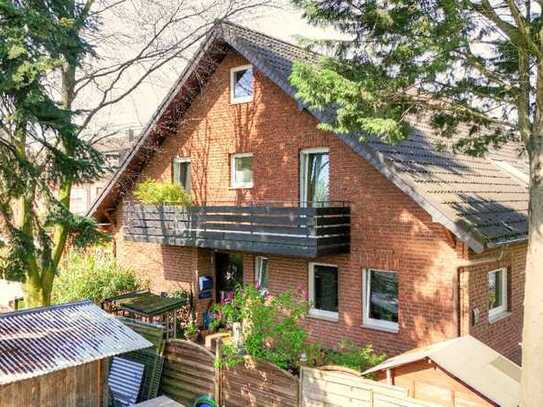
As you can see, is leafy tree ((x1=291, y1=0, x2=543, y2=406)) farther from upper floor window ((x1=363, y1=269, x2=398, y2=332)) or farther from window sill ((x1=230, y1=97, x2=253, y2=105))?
window sill ((x1=230, y1=97, x2=253, y2=105))

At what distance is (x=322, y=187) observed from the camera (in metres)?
13.6

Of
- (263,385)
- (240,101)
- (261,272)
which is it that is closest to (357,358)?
(263,385)

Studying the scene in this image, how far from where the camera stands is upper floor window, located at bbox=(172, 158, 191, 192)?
55.9 feet

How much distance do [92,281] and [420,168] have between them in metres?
11.0

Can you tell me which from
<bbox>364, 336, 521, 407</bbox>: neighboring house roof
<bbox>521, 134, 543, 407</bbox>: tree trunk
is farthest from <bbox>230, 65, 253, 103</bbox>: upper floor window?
<bbox>364, 336, 521, 407</bbox>: neighboring house roof

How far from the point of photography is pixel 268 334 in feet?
34.9

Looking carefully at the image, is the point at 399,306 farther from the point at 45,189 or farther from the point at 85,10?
the point at 85,10

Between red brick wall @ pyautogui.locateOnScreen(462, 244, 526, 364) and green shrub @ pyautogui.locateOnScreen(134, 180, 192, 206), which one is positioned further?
green shrub @ pyautogui.locateOnScreen(134, 180, 192, 206)

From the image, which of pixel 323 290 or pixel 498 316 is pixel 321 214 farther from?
pixel 498 316

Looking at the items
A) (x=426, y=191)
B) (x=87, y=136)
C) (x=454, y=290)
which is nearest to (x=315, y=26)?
(x=426, y=191)

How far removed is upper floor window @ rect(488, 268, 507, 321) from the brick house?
4 centimetres

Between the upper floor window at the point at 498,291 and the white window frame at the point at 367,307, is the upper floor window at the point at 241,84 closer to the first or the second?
the white window frame at the point at 367,307

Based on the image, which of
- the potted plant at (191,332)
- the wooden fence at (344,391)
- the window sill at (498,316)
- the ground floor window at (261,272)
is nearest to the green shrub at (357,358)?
the wooden fence at (344,391)

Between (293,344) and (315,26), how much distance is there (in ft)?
19.9
